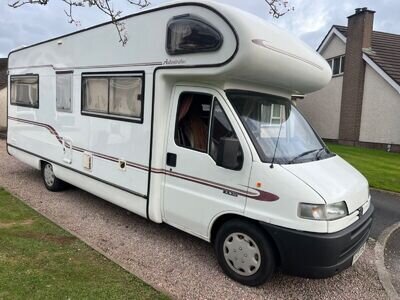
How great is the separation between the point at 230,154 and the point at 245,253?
114 cm

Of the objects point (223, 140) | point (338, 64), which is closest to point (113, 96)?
point (223, 140)

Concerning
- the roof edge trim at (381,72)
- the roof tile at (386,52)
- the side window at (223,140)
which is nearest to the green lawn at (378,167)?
the roof edge trim at (381,72)

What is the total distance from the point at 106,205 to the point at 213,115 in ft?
11.6

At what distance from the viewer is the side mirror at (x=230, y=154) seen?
407cm

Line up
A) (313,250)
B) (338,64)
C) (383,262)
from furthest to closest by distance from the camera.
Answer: (338,64)
(383,262)
(313,250)

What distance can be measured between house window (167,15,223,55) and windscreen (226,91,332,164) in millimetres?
606

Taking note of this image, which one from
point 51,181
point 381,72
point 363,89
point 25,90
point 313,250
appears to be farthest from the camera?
point 363,89

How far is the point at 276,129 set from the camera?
4.57 meters

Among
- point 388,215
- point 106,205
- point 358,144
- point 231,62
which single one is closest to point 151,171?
point 231,62

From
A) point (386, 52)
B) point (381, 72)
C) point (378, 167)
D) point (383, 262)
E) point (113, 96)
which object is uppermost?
point (386, 52)

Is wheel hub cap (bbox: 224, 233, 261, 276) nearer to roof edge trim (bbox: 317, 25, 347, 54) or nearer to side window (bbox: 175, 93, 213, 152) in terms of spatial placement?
side window (bbox: 175, 93, 213, 152)

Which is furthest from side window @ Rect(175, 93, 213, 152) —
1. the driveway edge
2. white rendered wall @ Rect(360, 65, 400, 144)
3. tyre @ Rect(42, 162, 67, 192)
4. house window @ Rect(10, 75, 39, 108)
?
white rendered wall @ Rect(360, 65, 400, 144)

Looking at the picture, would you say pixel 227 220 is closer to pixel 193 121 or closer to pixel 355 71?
pixel 193 121

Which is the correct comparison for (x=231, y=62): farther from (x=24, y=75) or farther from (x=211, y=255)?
(x=24, y=75)
